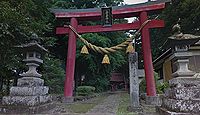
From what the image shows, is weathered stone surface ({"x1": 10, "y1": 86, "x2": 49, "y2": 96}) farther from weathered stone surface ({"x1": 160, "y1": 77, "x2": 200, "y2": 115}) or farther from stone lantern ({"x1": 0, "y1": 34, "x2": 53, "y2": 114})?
weathered stone surface ({"x1": 160, "y1": 77, "x2": 200, "y2": 115})

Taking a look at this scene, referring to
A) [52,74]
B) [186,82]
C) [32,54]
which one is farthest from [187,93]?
[52,74]

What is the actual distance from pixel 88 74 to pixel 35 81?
12.0 meters

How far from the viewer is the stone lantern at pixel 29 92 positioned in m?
6.63

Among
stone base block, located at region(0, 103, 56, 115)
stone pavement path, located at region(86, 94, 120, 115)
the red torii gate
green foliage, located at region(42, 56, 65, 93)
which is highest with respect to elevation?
the red torii gate

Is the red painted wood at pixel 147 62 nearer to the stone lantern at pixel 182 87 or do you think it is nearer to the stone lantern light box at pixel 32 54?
the stone lantern at pixel 182 87

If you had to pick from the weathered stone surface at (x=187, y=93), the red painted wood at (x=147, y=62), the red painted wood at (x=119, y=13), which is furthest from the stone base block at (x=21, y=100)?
the red painted wood at (x=119, y=13)

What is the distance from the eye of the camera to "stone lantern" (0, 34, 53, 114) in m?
6.63

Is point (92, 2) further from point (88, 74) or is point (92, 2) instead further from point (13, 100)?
point (13, 100)

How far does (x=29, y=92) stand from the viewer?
22.5 feet

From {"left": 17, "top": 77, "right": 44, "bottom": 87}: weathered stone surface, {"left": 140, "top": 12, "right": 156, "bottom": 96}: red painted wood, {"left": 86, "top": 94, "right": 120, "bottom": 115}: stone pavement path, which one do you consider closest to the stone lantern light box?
{"left": 17, "top": 77, "right": 44, "bottom": 87}: weathered stone surface

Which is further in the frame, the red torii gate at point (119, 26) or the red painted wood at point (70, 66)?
the red painted wood at point (70, 66)

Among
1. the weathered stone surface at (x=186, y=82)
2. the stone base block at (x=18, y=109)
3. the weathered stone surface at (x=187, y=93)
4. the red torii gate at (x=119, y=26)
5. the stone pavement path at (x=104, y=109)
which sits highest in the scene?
the red torii gate at (x=119, y=26)

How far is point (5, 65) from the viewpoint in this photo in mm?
9617

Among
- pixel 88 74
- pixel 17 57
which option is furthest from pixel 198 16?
pixel 17 57
